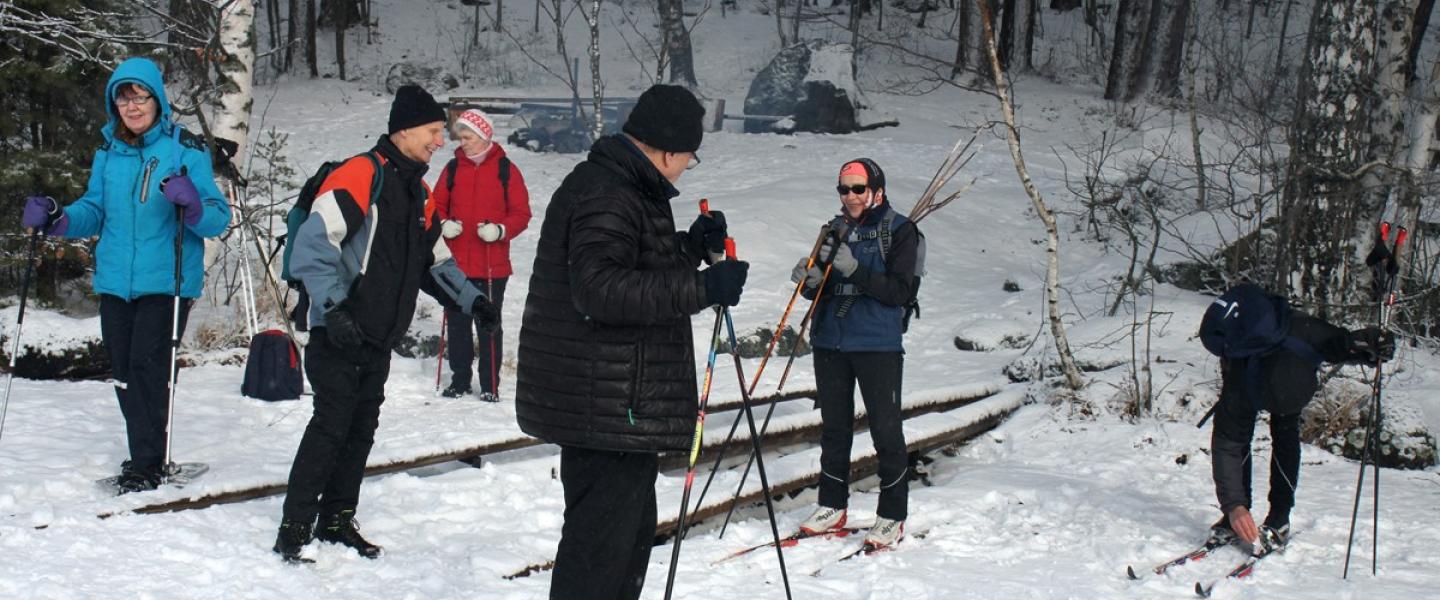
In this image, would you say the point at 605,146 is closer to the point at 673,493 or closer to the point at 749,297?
the point at 673,493

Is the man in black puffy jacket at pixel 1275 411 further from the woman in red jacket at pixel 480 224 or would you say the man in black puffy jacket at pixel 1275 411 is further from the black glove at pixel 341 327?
the woman in red jacket at pixel 480 224

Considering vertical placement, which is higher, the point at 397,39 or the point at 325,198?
the point at 397,39

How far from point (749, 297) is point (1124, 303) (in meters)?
3.33

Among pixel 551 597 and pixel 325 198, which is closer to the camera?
pixel 551 597

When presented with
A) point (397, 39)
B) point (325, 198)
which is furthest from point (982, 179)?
Answer: point (397, 39)

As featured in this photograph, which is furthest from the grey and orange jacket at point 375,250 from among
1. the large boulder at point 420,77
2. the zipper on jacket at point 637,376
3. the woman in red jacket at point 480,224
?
the large boulder at point 420,77

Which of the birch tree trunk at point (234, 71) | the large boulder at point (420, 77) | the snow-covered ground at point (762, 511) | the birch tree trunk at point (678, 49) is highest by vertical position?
the birch tree trunk at point (678, 49)

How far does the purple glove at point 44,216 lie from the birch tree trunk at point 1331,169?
281 inches

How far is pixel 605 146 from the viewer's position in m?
3.17

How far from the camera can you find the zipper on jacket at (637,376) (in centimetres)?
314

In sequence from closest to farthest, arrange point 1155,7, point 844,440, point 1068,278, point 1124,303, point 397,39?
point 844,440
point 1124,303
point 1068,278
point 1155,7
point 397,39

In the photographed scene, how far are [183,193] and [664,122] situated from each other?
2.46m

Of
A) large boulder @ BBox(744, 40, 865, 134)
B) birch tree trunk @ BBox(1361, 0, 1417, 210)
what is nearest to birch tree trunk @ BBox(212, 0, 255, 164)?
birch tree trunk @ BBox(1361, 0, 1417, 210)

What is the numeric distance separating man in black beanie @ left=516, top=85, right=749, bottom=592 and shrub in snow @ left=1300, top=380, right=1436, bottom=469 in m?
4.97
